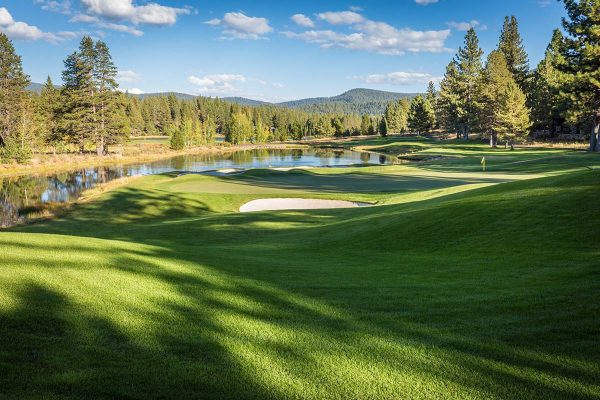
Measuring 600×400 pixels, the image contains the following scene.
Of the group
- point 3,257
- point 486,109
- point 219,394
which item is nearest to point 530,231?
point 219,394

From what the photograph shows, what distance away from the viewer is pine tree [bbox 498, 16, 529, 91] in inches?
3802

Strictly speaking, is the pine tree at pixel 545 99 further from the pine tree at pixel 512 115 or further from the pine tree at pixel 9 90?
the pine tree at pixel 9 90

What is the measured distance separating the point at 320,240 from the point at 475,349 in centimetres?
1105

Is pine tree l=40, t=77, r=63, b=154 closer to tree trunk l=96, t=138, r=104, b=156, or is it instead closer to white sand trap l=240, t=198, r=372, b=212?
tree trunk l=96, t=138, r=104, b=156

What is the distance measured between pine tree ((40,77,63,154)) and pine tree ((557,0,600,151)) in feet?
288

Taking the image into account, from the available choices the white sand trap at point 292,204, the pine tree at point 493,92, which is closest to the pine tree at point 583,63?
the pine tree at point 493,92

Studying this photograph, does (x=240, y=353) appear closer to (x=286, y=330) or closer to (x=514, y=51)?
(x=286, y=330)

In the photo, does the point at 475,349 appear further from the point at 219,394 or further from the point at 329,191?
the point at 329,191

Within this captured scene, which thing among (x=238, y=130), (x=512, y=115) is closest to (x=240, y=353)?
(x=512, y=115)

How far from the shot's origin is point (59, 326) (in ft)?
19.6

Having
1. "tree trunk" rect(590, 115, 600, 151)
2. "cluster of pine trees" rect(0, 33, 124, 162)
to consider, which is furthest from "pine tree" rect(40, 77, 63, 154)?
"tree trunk" rect(590, 115, 600, 151)

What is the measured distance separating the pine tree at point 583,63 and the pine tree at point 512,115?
15.4 metres

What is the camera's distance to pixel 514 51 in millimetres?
97062

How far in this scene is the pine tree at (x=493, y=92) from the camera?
81.0 m
